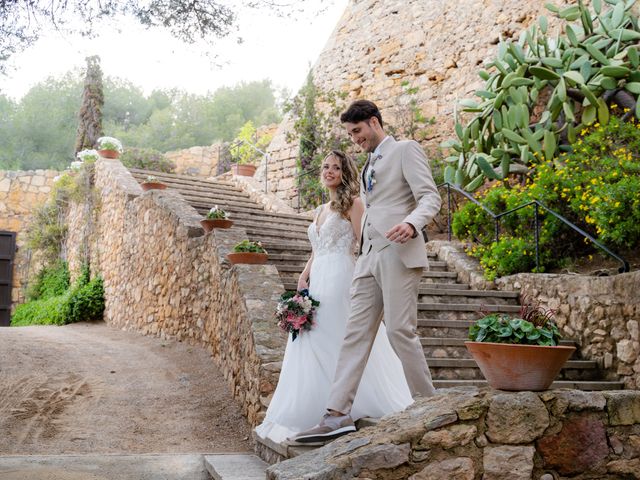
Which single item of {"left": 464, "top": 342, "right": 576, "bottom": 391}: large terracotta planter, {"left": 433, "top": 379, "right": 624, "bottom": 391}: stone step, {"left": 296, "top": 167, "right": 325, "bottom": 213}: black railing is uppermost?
{"left": 296, "top": 167, "right": 325, "bottom": 213}: black railing

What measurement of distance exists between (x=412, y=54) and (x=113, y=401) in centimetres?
904

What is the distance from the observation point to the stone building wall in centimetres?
1120

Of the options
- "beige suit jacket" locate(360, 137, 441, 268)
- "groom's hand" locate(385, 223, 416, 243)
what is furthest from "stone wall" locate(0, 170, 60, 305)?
"groom's hand" locate(385, 223, 416, 243)

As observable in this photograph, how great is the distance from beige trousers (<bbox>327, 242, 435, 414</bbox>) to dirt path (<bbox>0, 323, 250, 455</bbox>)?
193 centimetres

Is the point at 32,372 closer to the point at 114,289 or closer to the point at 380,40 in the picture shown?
the point at 114,289

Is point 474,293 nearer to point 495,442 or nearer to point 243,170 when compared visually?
point 495,442

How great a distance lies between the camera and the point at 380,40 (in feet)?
42.9

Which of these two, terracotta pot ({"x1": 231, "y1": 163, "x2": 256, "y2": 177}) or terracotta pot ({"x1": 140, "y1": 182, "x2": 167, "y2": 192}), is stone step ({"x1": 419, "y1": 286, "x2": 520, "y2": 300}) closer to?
terracotta pot ({"x1": 140, "y1": 182, "x2": 167, "y2": 192})

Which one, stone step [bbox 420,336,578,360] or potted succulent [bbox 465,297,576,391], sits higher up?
potted succulent [bbox 465,297,576,391]

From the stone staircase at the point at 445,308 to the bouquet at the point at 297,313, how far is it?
149 cm

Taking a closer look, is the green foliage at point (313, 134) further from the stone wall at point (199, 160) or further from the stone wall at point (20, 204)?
the stone wall at point (20, 204)

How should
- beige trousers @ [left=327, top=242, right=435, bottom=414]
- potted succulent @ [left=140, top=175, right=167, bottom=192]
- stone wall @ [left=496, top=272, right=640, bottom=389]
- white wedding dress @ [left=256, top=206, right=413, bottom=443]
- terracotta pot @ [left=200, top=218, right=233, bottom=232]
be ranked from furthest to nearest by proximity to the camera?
potted succulent @ [left=140, top=175, right=167, bottom=192] → terracotta pot @ [left=200, top=218, right=233, bottom=232] → stone wall @ [left=496, top=272, right=640, bottom=389] → white wedding dress @ [left=256, top=206, right=413, bottom=443] → beige trousers @ [left=327, top=242, right=435, bottom=414]

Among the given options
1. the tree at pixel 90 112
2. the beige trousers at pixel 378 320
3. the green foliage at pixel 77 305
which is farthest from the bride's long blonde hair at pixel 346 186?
the tree at pixel 90 112

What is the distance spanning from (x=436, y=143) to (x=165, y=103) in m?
23.2
